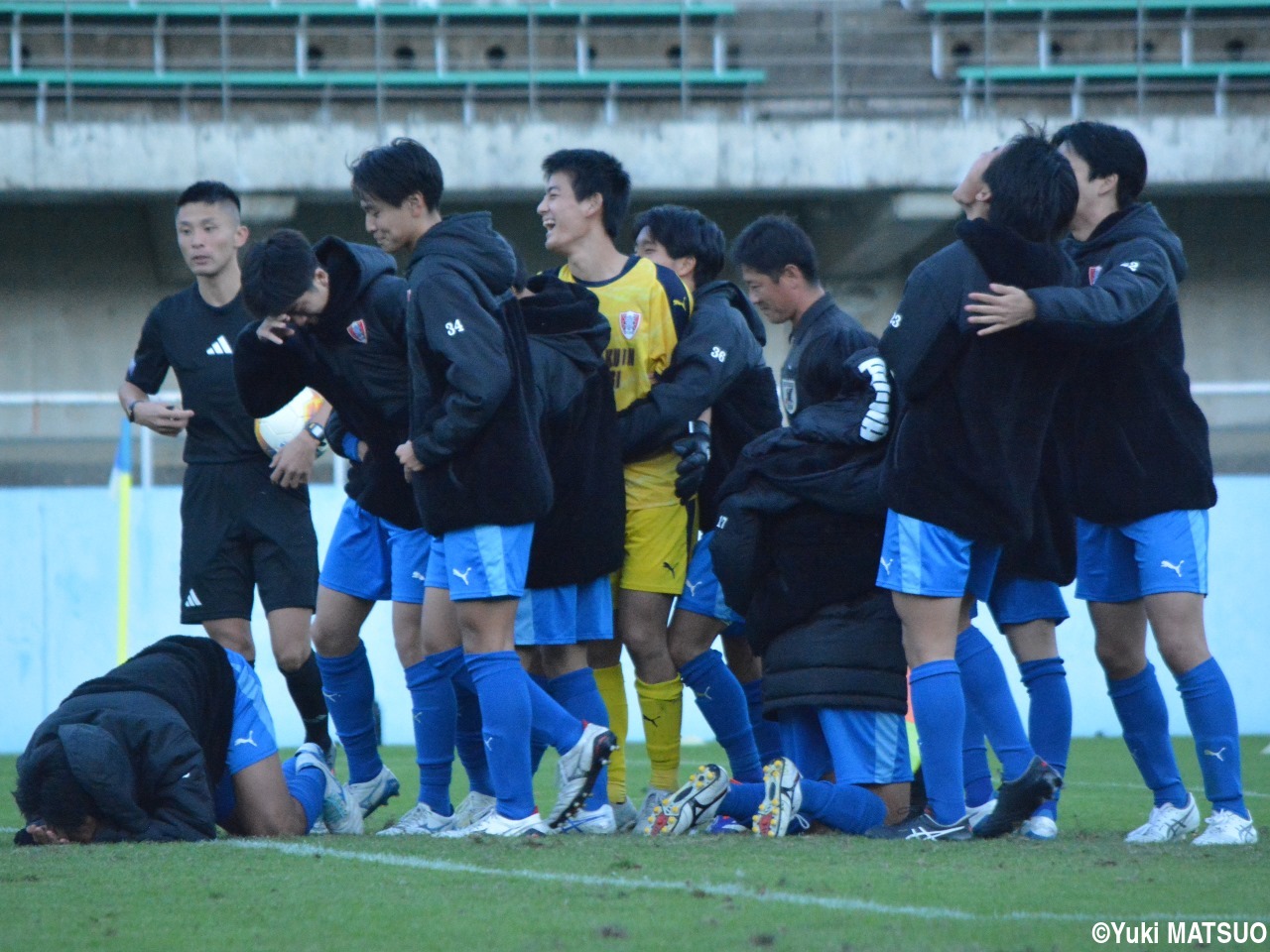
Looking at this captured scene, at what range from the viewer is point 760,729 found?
18.5ft

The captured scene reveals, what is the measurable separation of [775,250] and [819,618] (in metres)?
1.24

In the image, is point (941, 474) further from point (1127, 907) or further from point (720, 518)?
point (1127, 907)

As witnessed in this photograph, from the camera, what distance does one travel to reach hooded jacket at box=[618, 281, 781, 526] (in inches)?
196

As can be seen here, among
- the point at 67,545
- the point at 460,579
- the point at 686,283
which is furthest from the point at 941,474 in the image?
the point at 67,545

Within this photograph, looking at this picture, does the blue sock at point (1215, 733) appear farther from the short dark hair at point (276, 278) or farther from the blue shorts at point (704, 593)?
the short dark hair at point (276, 278)

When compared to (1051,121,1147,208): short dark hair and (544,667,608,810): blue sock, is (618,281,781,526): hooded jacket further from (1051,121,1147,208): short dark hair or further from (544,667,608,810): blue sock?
(1051,121,1147,208): short dark hair

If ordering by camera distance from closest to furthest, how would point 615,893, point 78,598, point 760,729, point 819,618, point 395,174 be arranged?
1. point 615,893
2. point 395,174
3. point 819,618
4. point 760,729
5. point 78,598

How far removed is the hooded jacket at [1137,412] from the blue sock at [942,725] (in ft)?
2.21

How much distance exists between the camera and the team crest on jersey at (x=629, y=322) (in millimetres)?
5055

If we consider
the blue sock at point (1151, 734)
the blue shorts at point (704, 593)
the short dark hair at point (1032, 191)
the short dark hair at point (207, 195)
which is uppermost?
the short dark hair at point (207, 195)

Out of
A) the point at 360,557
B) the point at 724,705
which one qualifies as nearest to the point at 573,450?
the point at 360,557

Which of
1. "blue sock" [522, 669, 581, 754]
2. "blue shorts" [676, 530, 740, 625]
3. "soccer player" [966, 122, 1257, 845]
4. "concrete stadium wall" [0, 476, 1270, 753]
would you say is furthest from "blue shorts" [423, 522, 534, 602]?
"concrete stadium wall" [0, 476, 1270, 753]

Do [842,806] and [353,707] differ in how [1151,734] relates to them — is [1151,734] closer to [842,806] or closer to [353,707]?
[842,806]

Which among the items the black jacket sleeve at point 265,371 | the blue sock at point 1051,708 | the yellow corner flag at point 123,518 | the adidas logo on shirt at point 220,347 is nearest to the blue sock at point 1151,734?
the blue sock at point 1051,708
